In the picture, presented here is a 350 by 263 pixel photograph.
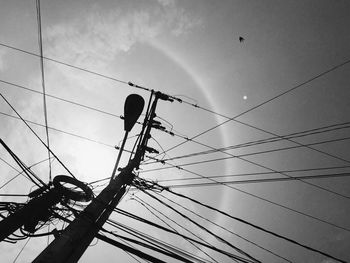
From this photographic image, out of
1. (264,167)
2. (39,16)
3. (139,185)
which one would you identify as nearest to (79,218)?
(139,185)

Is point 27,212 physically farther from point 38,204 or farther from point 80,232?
point 80,232

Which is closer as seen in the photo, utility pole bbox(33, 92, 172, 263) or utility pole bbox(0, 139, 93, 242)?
utility pole bbox(33, 92, 172, 263)

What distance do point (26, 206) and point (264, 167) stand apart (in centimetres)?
811

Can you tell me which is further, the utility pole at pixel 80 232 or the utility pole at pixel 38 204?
the utility pole at pixel 38 204

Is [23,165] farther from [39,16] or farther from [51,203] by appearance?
[39,16]

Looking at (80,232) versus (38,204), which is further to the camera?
(38,204)

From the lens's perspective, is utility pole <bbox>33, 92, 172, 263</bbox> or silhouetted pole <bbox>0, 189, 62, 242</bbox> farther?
silhouetted pole <bbox>0, 189, 62, 242</bbox>

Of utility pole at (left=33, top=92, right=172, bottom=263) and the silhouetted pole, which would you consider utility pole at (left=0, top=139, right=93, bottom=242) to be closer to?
the silhouetted pole

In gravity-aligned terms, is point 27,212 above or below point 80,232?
above

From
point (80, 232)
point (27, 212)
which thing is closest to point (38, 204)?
point (27, 212)

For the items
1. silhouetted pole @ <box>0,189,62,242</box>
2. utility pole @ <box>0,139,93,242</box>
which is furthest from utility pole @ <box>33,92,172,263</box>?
silhouetted pole @ <box>0,189,62,242</box>

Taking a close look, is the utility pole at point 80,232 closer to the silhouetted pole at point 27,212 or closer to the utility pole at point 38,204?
the utility pole at point 38,204

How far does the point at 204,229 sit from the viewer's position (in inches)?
232

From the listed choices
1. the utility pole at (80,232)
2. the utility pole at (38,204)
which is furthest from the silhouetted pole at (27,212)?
the utility pole at (80,232)
